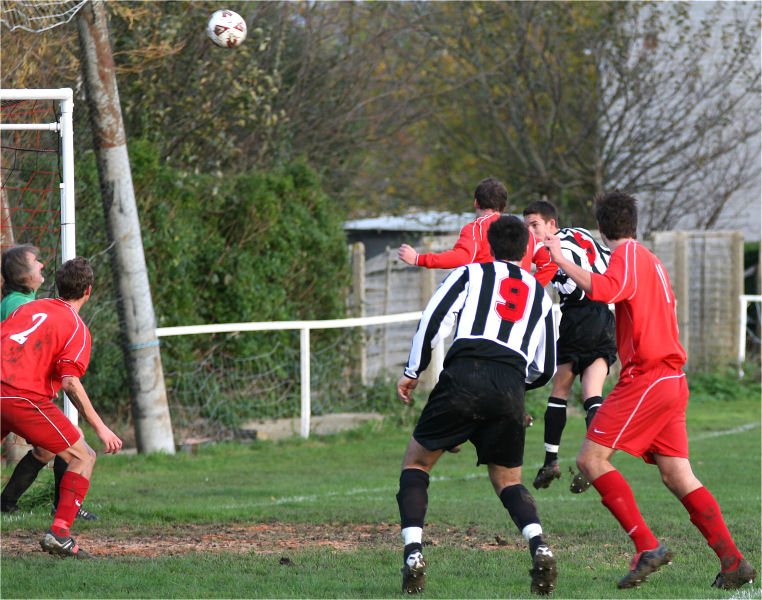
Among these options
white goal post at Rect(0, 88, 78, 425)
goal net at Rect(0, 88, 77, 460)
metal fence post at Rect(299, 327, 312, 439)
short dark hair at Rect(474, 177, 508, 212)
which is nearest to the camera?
short dark hair at Rect(474, 177, 508, 212)

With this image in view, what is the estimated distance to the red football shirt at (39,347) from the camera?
6.21m

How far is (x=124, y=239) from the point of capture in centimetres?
1132

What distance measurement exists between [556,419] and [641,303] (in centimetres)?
248

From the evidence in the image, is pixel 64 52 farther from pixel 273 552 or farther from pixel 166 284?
pixel 273 552

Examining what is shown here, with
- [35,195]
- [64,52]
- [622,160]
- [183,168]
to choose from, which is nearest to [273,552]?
[35,195]

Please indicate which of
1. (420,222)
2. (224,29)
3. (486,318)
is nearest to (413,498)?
(486,318)

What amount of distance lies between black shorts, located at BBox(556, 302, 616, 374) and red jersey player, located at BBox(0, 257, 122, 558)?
3.53 metres

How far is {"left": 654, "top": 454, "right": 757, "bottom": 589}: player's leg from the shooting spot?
568 centimetres

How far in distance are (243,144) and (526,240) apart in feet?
37.3

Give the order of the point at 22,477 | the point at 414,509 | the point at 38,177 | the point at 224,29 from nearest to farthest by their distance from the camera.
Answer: the point at 414,509 → the point at 22,477 → the point at 224,29 → the point at 38,177

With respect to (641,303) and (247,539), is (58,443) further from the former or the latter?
(641,303)

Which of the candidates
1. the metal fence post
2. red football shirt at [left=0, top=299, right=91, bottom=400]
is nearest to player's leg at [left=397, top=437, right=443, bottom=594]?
red football shirt at [left=0, top=299, right=91, bottom=400]

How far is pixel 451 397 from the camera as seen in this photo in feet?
18.1

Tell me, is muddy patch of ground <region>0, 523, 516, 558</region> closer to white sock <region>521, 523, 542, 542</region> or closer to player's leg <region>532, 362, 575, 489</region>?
player's leg <region>532, 362, 575, 489</region>
